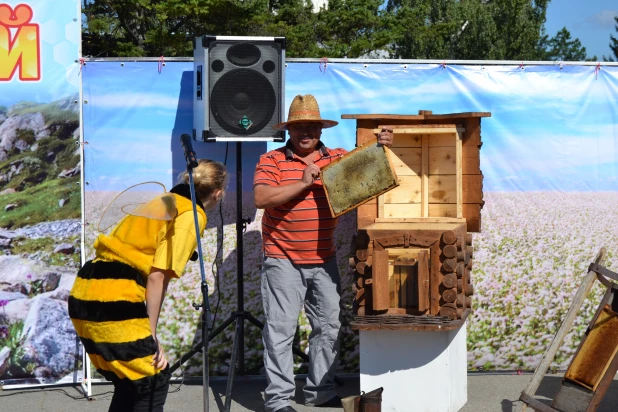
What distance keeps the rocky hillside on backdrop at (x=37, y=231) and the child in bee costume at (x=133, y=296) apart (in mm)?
2426

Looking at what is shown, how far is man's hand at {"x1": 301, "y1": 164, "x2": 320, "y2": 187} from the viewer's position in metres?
5.34

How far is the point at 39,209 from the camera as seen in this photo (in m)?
6.29

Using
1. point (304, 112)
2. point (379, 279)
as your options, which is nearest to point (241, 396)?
point (379, 279)

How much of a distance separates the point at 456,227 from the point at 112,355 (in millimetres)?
2448

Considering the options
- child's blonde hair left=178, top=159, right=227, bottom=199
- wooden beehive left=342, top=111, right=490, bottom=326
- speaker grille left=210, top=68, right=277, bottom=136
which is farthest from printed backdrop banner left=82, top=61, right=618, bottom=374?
child's blonde hair left=178, top=159, right=227, bottom=199

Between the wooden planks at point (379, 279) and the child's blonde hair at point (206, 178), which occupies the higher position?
the child's blonde hair at point (206, 178)

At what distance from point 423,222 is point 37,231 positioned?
274cm

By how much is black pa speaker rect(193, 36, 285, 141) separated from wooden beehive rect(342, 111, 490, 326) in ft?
2.15

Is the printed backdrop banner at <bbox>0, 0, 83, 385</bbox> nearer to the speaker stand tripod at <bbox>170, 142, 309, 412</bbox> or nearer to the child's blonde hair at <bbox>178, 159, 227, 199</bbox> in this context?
the speaker stand tripod at <bbox>170, 142, 309, 412</bbox>

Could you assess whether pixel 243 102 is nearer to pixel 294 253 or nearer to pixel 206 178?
pixel 294 253

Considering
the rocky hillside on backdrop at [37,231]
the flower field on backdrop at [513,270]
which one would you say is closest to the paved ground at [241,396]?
the flower field on backdrop at [513,270]

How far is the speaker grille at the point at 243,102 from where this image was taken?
5.94 meters

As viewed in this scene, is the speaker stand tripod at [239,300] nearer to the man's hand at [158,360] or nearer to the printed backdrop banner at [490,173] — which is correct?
the printed backdrop banner at [490,173]

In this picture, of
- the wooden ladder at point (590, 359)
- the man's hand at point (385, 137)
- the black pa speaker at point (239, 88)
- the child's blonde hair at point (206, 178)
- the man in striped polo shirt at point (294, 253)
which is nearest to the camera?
the child's blonde hair at point (206, 178)
